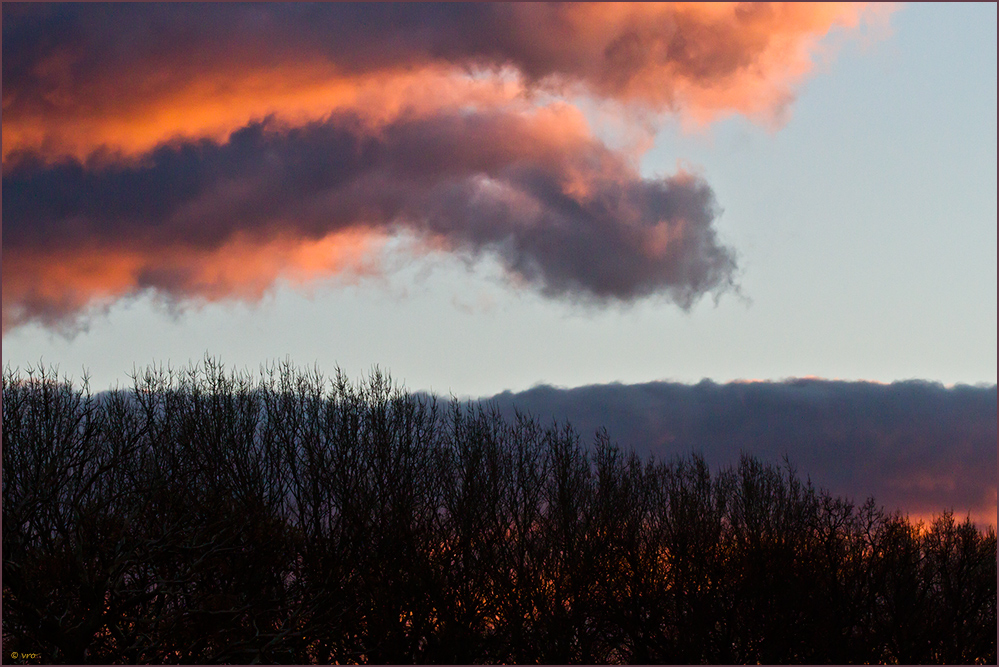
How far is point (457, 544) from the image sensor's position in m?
41.4

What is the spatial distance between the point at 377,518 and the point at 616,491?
46.2 ft

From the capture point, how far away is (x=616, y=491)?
154 feet

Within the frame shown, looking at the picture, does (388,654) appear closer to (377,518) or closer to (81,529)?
(377,518)

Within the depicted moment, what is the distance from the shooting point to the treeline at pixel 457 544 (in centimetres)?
3566

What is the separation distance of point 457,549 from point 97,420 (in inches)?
724

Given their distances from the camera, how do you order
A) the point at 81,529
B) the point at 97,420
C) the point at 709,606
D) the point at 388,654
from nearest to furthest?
the point at 81,529, the point at 388,654, the point at 97,420, the point at 709,606

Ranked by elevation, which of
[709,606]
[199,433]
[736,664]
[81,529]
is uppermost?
[199,433]

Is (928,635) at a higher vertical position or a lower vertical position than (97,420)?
lower

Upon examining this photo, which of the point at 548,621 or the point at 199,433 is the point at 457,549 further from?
the point at 199,433

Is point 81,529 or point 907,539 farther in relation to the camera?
point 907,539

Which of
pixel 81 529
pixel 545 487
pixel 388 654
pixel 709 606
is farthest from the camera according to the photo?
pixel 545 487

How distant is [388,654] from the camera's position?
36.4 meters

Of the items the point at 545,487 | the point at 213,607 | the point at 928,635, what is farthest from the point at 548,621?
the point at 928,635

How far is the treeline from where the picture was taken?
35.7 meters
